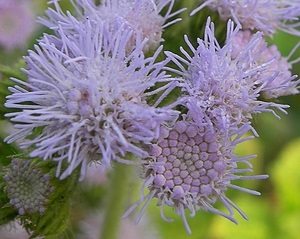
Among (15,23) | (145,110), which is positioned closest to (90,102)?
(145,110)

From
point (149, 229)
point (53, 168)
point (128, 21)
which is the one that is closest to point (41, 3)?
point (149, 229)

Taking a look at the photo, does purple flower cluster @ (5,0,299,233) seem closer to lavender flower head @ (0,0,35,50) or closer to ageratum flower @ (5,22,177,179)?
ageratum flower @ (5,22,177,179)

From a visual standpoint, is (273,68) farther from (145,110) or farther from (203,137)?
(145,110)

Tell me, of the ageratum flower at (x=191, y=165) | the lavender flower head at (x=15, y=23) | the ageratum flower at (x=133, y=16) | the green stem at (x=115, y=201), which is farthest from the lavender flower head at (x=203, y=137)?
the lavender flower head at (x=15, y=23)

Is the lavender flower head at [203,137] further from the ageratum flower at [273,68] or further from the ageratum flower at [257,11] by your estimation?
the ageratum flower at [257,11]

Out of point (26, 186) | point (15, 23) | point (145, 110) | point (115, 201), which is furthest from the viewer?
point (15, 23)

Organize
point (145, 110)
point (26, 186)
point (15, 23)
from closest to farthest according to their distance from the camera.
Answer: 1. point (145, 110)
2. point (26, 186)
3. point (15, 23)
